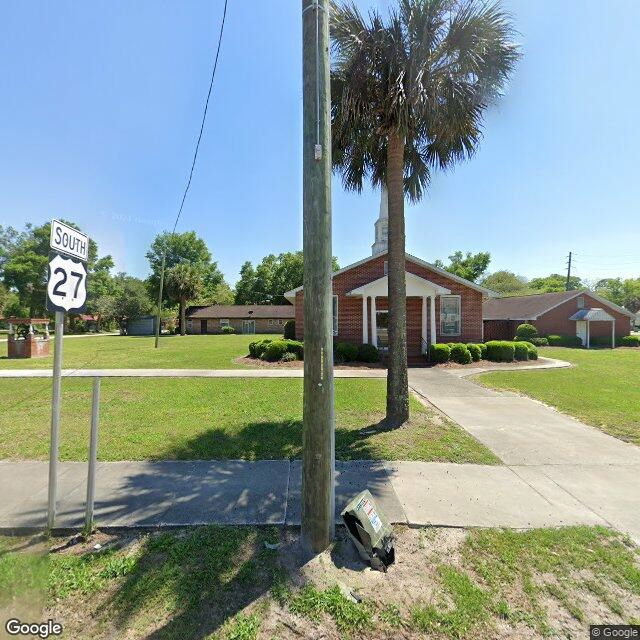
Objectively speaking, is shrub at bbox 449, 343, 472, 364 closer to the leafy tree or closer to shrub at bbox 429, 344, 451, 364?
shrub at bbox 429, 344, 451, 364

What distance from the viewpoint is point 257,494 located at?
3.98 metres

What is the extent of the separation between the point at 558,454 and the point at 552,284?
3009 inches

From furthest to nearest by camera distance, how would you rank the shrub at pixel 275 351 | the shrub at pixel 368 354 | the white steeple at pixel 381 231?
the white steeple at pixel 381 231 → the shrub at pixel 275 351 → the shrub at pixel 368 354

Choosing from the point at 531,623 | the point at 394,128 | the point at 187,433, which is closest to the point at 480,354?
the point at 394,128

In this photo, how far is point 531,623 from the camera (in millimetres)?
2346

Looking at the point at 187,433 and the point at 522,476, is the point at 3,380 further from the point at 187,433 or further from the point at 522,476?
the point at 522,476

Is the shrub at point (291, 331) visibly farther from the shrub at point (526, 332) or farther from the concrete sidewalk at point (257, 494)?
the shrub at point (526, 332)

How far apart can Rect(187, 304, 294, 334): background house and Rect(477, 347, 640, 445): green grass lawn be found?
125ft

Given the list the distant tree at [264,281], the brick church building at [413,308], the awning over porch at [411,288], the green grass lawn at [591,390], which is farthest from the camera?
the distant tree at [264,281]

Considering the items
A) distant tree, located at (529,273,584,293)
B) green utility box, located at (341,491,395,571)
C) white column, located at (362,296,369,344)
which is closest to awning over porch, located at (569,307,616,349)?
white column, located at (362,296,369,344)

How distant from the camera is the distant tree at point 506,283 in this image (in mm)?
73625

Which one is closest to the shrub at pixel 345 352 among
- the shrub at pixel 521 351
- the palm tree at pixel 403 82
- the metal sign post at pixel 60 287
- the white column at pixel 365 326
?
the white column at pixel 365 326

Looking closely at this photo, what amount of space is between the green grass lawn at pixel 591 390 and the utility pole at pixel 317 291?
5.79 m

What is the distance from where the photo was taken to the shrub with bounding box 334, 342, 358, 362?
1592 centimetres
